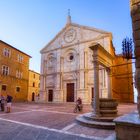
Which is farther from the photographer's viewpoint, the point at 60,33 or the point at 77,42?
the point at 60,33

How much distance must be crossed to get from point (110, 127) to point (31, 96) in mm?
40347

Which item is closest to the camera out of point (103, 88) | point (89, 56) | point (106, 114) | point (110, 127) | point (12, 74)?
point (110, 127)

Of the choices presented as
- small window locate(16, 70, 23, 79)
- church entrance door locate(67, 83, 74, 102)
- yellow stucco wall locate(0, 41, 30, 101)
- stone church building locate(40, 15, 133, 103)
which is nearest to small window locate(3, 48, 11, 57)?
yellow stucco wall locate(0, 41, 30, 101)

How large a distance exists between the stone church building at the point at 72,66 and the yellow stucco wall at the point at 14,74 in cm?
527

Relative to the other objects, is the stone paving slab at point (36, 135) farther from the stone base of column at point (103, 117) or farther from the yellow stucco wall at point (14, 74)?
the yellow stucco wall at point (14, 74)

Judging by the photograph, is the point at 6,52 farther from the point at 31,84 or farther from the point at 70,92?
the point at 31,84

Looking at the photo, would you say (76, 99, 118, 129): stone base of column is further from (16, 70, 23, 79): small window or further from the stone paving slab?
(16, 70, 23, 79): small window

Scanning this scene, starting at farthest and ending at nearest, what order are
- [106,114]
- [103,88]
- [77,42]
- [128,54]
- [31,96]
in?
[31,96]
[77,42]
[103,88]
[106,114]
[128,54]

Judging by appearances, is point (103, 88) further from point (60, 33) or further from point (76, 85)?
point (60, 33)

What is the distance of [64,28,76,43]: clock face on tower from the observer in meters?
30.6

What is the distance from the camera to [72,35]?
101ft

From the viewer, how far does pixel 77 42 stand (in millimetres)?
29516

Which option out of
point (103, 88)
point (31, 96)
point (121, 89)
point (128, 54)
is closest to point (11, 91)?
point (31, 96)

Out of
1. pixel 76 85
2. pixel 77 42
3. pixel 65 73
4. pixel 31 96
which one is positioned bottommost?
pixel 31 96
